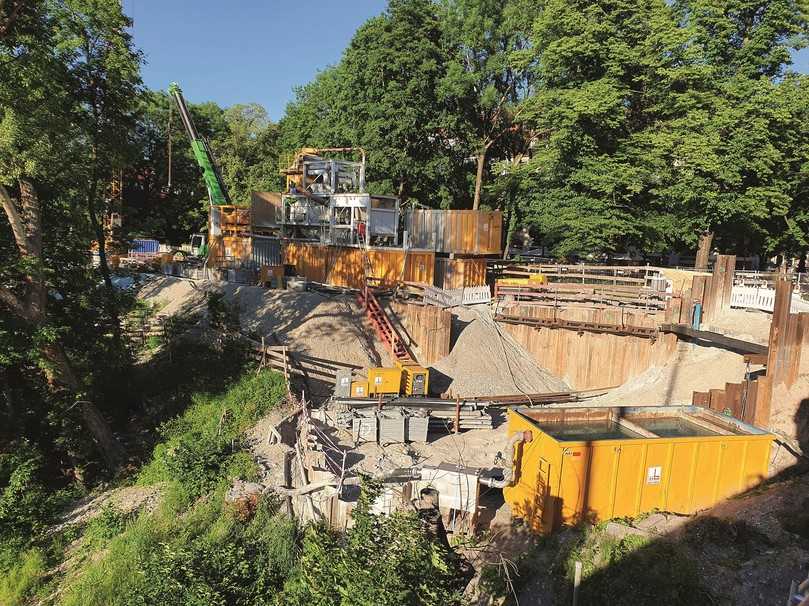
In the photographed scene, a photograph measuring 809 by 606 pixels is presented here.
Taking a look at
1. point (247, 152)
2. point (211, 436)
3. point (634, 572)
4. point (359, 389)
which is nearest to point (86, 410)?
point (211, 436)

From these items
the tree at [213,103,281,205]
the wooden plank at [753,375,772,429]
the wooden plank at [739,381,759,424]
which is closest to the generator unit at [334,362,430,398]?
the wooden plank at [739,381,759,424]

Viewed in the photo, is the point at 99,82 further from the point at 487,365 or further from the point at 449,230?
the point at 487,365

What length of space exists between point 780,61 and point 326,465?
100ft

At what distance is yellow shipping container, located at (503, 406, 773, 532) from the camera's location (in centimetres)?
984

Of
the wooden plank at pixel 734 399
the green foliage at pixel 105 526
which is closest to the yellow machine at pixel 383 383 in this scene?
the green foliage at pixel 105 526

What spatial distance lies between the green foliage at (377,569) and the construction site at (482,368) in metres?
2.23

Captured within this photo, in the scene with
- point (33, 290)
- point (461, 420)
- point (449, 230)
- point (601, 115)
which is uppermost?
point (601, 115)

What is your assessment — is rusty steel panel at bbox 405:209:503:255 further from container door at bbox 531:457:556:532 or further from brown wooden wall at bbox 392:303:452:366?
container door at bbox 531:457:556:532

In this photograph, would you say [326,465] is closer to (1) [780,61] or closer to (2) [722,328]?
(2) [722,328]

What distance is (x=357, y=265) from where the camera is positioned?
26.5 meters

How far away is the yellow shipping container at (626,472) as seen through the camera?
984cm

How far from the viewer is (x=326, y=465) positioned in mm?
13578

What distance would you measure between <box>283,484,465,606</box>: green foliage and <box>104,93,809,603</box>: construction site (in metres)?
2.23

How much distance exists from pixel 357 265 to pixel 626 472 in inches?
720
